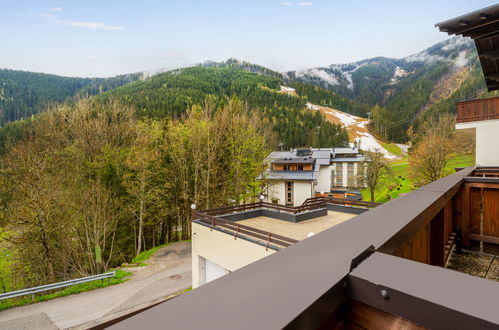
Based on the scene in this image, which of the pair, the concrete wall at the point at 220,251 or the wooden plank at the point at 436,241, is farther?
the concrete wall at the point at 220,251

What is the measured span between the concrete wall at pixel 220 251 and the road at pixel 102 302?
214cm

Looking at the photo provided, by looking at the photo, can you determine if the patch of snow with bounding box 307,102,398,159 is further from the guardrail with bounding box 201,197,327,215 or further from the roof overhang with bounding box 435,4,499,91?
the roof overhang with bounding box 435,4,499,91

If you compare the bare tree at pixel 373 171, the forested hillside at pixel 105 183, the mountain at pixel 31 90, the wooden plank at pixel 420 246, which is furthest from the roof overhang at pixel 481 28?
the mountain at pixel 31 90

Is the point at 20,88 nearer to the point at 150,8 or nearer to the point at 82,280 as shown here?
the point at 150,8

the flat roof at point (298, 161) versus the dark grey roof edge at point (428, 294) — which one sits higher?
the dark grey roof edge at point (428, 294)

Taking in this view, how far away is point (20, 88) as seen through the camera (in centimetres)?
9612

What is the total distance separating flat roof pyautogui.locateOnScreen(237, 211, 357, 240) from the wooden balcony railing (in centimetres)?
662

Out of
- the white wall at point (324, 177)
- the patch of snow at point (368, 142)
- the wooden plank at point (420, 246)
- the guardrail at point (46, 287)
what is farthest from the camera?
the patch of snow at point (368, 142)

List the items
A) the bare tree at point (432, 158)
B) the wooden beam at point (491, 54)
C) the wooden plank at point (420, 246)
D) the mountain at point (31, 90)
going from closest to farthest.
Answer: the wooden plank at point (420, 246), the wooden beam at point (491, 54), the bare tree at point (432, 158), the mountain at point (31, 90)

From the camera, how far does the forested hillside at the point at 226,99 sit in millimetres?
49406

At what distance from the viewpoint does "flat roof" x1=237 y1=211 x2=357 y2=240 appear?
9.52 metres

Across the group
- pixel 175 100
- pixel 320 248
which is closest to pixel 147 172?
pixel 320 248

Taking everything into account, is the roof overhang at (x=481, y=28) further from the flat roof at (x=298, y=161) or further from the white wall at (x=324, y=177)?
the white wall at (x=324, y=177)

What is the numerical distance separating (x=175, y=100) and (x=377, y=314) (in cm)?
5772
